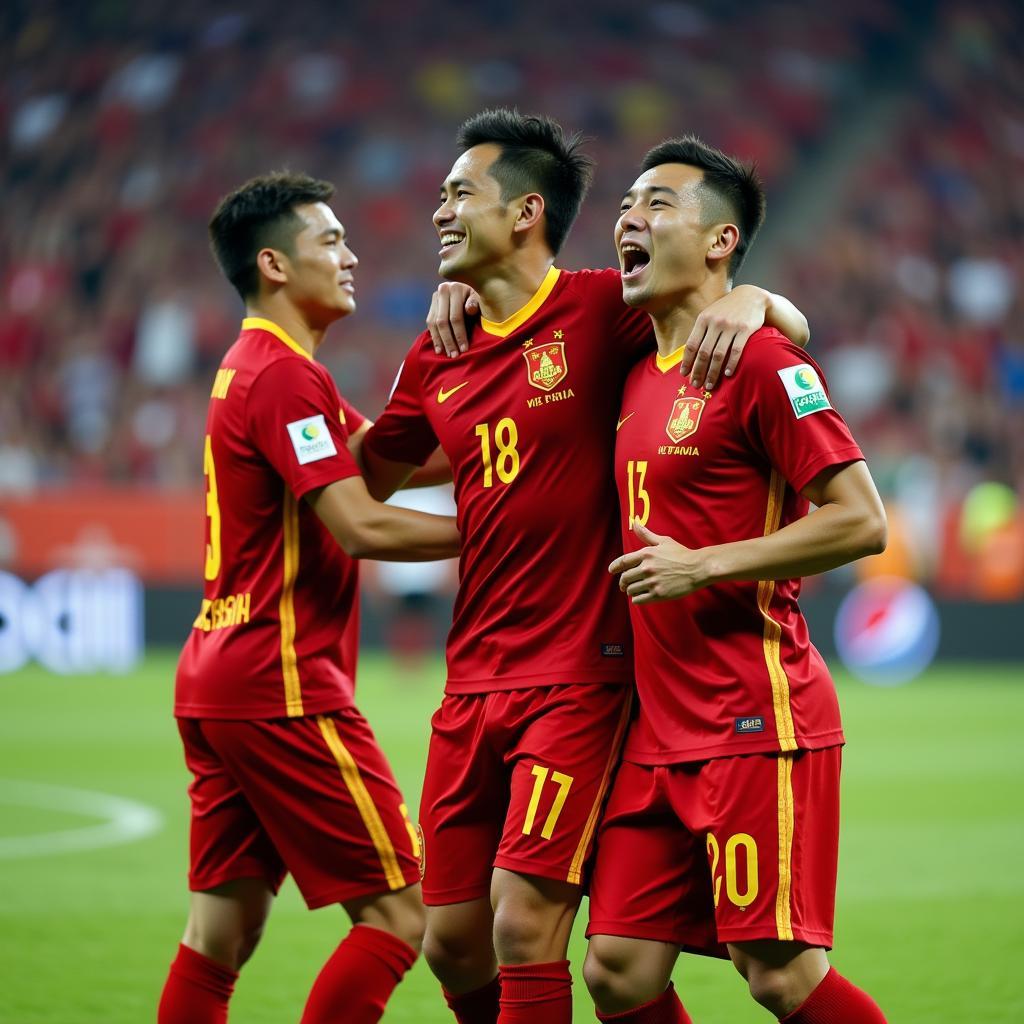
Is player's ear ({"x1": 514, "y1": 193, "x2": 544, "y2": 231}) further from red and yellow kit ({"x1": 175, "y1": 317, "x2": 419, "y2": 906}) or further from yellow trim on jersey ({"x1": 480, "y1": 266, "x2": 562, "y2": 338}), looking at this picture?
red and yellow kit ({"x1": 175, "y1": 317, "x2": 419, "y2": 906})

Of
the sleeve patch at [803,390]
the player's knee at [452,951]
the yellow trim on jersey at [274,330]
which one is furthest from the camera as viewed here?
the yellow trim on jersey at [274,330]

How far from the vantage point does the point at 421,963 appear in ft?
19.5

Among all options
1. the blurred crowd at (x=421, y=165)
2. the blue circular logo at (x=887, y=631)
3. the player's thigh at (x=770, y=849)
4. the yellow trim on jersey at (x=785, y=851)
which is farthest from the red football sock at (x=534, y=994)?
the blurred crowd at (x=421, y=165)

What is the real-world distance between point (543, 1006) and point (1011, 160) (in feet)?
71.0

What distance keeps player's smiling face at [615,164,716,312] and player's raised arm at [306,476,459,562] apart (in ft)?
2.59

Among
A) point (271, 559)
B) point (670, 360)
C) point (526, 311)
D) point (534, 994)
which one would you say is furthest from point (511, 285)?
point (534, 994)

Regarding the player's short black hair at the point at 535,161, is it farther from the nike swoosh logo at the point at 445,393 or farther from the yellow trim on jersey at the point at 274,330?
the yellow trim on jersey at the point at 274,330

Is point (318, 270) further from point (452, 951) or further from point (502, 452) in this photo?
point (452, 951)

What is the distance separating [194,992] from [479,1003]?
73cm

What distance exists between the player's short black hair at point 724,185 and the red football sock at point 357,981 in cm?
184

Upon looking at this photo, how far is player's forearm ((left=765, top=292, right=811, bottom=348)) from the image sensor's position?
3787 millimetres

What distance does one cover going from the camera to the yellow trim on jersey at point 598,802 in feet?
12.1

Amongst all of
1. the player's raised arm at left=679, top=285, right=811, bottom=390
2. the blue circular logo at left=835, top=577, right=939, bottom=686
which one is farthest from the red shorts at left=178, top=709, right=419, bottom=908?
the blue circular logo at left=835, top=577, right=939, bottom=686

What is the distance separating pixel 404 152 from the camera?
80.0ft
